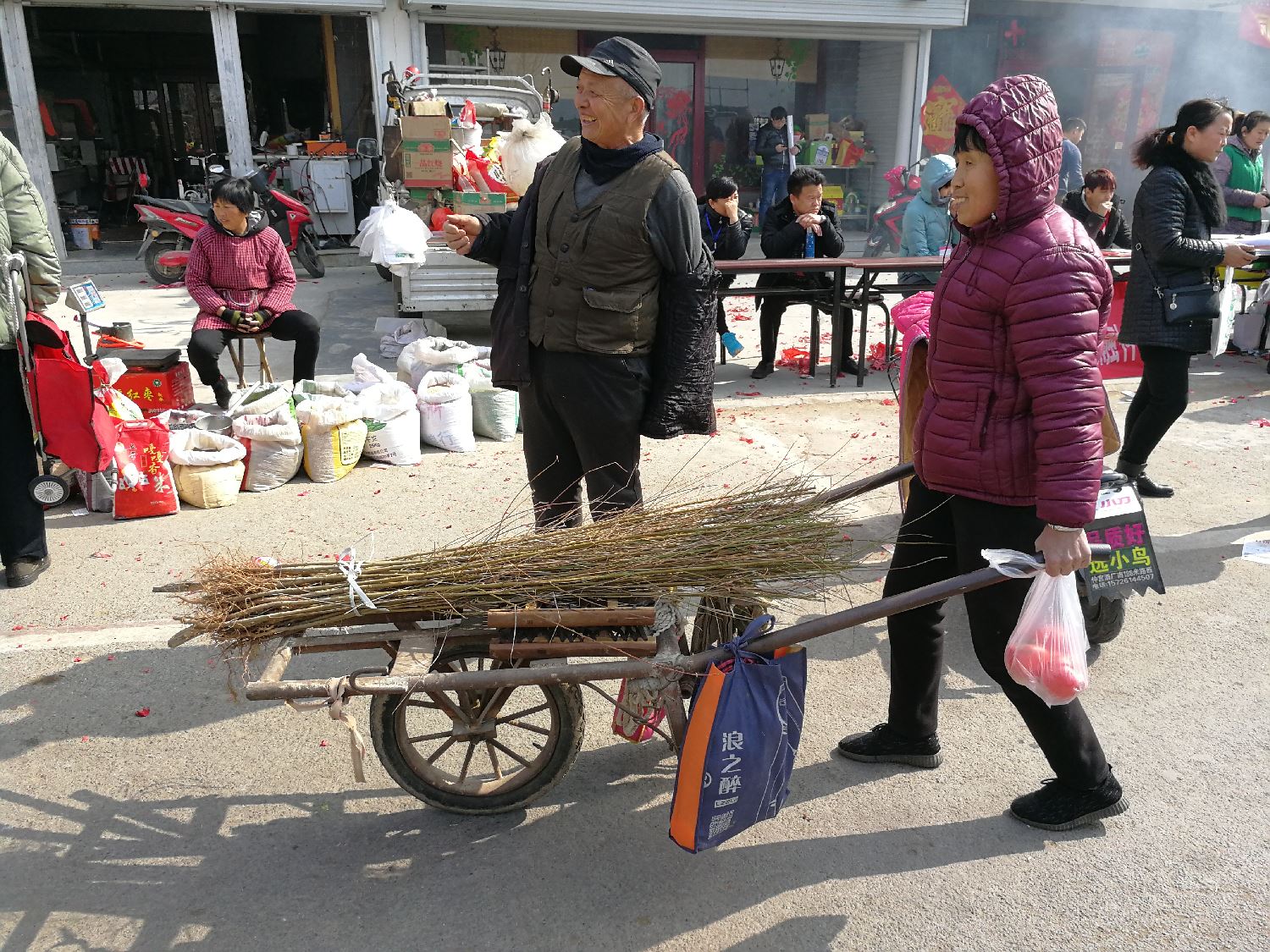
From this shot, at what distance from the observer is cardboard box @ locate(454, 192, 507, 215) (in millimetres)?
8164

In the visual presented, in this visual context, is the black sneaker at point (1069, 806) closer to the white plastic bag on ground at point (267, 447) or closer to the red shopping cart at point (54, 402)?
the red shopping cart at point (54, 402)

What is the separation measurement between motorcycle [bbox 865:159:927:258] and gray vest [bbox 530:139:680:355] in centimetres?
1126

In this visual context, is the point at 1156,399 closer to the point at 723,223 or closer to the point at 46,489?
the point at 723,223

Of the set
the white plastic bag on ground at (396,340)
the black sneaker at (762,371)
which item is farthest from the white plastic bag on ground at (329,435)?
the black sneaker at (762,371)

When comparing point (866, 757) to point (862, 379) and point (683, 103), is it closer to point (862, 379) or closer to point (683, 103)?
point (862, 379)

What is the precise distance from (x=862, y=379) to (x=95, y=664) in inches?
225

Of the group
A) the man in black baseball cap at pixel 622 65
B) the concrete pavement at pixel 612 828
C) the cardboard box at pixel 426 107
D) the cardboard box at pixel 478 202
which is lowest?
the concrete pavement at pixel 612 828

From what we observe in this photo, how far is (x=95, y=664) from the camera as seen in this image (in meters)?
3.67

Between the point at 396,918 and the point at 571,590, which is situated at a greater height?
the point at 571,590

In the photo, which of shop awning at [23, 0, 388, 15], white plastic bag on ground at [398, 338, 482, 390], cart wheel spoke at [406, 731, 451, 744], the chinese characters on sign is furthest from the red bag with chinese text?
the chinese characters on sign

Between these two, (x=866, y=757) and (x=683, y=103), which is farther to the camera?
(x=683, y=103)

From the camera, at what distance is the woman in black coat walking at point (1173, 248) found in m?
4.42

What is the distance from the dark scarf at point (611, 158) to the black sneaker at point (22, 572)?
2.98 meters

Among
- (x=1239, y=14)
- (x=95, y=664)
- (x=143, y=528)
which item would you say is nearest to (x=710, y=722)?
(x=95, y=664)
